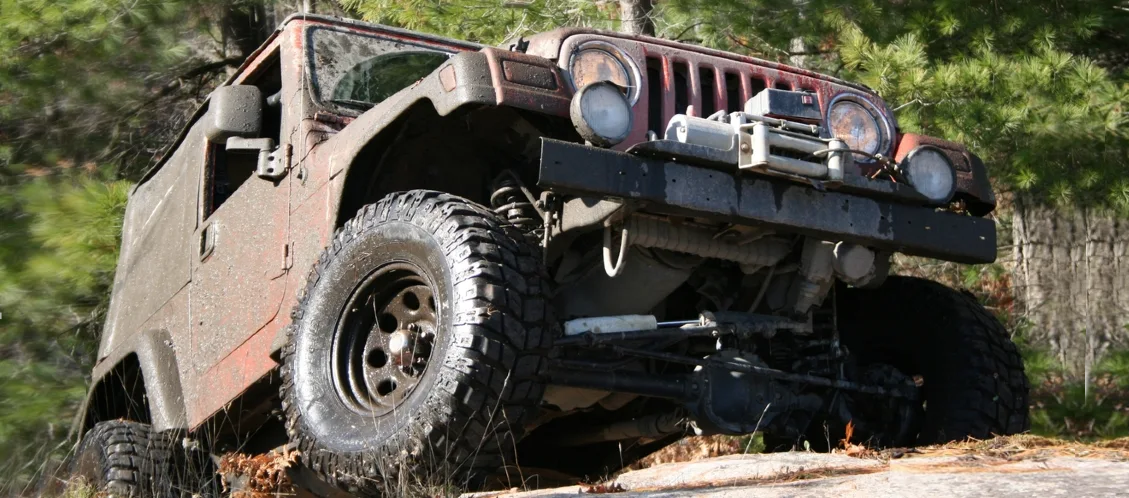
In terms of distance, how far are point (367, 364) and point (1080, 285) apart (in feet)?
19.4

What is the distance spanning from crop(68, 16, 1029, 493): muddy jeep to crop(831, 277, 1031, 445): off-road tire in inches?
0.4

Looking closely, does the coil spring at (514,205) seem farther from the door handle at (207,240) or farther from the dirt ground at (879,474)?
the door handle at (207,240)

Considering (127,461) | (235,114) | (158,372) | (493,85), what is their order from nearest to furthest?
(493,85)
(235,114)
(127,461)
(158,372)

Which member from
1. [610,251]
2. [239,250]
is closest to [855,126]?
[610,251]

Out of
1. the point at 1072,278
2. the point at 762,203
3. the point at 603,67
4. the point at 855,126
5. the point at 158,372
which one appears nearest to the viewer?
the point at 762,203

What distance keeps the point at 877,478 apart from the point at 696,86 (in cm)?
167

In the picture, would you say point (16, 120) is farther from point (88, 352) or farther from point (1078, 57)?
point (1078, 57)

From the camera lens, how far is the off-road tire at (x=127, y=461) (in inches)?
228

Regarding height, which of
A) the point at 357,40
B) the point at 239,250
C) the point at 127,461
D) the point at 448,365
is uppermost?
the point at 357,40

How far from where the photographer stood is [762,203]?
448cm

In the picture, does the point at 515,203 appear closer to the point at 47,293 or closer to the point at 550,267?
the point at 550,267

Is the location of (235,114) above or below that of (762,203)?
above

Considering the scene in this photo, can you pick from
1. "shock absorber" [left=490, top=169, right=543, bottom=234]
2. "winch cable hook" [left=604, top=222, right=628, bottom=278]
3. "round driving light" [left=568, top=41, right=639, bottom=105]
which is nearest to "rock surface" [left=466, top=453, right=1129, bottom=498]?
"winch cable hook" [left=604, top=222, right=628, bottom=278]

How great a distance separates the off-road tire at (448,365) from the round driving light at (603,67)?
0.57m
